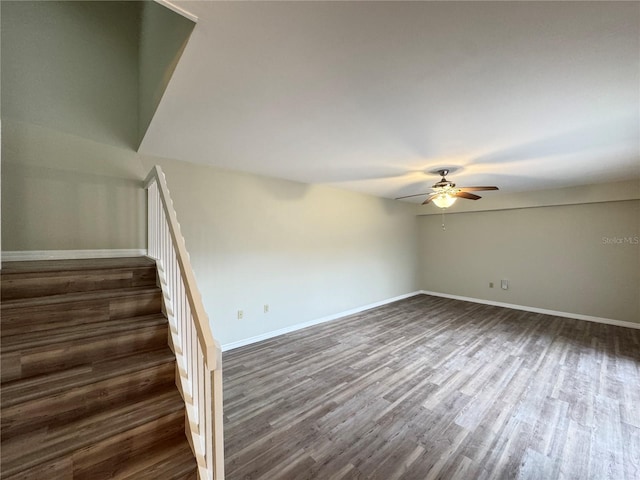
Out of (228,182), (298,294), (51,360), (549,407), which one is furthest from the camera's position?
(298,294)

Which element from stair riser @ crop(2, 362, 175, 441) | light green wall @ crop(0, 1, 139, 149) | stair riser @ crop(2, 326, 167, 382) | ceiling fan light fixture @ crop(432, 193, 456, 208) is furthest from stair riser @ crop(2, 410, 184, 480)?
ceiling fan light fixture @ crop(432, 193, 456, 208)

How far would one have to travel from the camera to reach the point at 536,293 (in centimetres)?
535

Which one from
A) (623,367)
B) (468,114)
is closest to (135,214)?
(468,114)

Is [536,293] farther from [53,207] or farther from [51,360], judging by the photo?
[53,207]

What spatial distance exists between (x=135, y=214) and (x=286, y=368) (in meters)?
2.52

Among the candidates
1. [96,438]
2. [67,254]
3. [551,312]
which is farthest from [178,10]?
[551,312]

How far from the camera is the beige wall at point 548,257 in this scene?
4500mm

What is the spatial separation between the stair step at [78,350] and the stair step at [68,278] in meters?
0.50

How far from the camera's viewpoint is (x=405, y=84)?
159 centimetres

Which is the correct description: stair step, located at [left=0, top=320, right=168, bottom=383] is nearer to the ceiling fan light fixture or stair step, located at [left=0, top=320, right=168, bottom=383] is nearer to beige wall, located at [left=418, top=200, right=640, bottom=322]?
the ceiling fan light fixture

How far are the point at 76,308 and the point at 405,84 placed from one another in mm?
2629

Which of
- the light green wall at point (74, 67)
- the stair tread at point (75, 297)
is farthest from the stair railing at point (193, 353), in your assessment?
the light green wall at point (74, 67)

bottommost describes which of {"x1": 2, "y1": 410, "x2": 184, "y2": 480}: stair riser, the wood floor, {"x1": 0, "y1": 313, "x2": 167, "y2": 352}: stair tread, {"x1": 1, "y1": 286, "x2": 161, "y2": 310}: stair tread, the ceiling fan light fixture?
the wood floor

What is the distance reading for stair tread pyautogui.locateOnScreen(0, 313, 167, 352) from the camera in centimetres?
148
